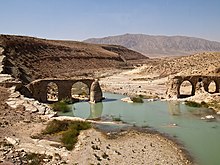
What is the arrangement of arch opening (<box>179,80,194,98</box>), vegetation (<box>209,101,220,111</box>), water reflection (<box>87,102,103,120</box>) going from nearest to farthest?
water reflection (<box>87,102,103,120</box>) < vegetation (<box>209,101,220,111</box>) < arch opening (<box>179,80,194,98</box>)

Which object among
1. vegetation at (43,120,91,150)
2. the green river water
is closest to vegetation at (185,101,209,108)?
the green river water

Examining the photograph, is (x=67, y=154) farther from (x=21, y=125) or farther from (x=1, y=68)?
(x=1, y=68)

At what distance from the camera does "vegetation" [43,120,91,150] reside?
2352cm

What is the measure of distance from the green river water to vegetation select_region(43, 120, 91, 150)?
545cm

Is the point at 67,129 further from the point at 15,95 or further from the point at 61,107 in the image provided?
the point at 61,107

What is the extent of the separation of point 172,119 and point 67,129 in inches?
424

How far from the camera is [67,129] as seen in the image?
2680 cm

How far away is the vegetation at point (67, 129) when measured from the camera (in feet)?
77.2

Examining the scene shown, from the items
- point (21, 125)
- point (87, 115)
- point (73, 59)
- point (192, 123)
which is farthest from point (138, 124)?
point (73, 59)

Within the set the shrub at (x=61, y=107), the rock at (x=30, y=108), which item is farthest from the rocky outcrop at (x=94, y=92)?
the rock at (x=30, y=108)

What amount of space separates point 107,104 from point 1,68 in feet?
56.9

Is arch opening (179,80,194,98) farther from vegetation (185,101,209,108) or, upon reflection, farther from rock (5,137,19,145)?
rock (5,137,19,145)

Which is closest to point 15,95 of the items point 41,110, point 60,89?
point 41,110

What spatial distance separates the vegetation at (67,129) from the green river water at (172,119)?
5.45 m
